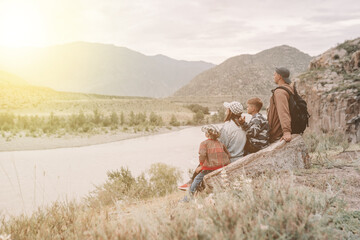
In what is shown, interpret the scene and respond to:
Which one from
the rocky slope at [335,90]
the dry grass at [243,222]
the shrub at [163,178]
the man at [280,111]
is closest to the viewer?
the dry grass at [243,222]

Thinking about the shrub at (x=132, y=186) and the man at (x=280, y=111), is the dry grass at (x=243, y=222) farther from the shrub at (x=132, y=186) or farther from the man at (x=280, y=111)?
the shrub at (x=132, y=186)

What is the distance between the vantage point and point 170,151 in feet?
59.8

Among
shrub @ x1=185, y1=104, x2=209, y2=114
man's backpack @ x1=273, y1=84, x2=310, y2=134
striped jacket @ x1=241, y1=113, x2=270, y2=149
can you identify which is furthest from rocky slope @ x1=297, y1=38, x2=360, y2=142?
shrub @ x1=185, y1=104, x2=209, y2=114

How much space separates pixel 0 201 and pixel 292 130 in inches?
333

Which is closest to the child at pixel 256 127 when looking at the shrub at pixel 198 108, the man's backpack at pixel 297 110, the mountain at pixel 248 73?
the man's backpack at pixel 297 110

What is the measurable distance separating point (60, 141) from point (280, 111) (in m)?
17.3

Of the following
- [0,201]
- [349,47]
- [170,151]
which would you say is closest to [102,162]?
[170,151]

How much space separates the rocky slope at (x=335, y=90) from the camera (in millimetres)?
11328

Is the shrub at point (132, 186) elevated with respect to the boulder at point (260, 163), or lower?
lower

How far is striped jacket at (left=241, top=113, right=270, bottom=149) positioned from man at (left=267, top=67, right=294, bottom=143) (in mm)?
169

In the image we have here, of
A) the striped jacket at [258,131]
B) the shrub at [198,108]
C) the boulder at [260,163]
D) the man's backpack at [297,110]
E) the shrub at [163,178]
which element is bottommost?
the shrub at [163,178]

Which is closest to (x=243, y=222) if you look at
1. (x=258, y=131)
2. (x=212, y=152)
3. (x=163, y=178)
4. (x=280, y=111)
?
(x=212, y=152)

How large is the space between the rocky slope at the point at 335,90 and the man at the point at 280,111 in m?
6.20

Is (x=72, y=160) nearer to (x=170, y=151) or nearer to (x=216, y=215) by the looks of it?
(x=170, y=151)
